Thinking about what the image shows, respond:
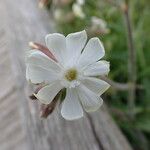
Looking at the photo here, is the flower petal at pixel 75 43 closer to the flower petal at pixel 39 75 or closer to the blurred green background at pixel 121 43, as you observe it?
the flower petal at pixel 39 75

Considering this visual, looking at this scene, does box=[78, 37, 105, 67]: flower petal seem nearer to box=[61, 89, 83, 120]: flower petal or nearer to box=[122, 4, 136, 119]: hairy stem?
box=[61, 89, 83, 120]: flower petal

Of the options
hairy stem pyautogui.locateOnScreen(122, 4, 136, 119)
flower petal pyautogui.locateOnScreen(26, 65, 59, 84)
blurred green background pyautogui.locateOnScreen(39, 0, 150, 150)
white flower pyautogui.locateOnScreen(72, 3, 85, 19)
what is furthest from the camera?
white flower pyautogui.locateOnScreen(72, 3, 85, 19)

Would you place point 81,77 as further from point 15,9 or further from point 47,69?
point 15,9

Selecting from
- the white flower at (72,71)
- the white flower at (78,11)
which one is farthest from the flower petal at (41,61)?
the white flower at (78,11)

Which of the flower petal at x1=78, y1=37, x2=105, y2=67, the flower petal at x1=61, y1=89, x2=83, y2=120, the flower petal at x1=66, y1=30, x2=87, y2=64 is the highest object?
the flower petal at x1=66, y1=30, x2=87, y2=64

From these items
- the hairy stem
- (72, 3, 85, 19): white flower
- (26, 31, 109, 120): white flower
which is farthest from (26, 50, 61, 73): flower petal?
(72, 3, 85, 19): white flower

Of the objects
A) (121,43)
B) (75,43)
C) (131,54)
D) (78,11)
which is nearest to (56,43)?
(75,43)

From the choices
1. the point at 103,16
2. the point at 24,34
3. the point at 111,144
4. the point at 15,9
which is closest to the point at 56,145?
the point at 111,144
